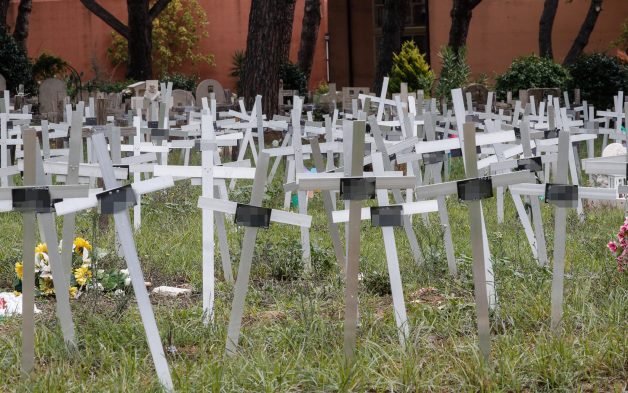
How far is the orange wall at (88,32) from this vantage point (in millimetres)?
37500

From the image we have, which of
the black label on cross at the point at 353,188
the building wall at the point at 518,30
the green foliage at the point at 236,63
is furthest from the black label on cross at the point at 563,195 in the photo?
the building wall at the point at 518,30

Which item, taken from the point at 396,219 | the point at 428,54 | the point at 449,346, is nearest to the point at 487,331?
the point at 449,346

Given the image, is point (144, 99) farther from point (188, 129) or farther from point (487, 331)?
point (487, 331)

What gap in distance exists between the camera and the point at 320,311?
6.46 m

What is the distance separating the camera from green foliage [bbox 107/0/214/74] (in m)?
38.1

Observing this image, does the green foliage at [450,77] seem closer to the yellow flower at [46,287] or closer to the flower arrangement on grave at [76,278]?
the flower arrangement on grave at [76,278]

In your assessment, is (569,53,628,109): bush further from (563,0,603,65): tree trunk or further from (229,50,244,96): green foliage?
(229,50,244,96): green foliage

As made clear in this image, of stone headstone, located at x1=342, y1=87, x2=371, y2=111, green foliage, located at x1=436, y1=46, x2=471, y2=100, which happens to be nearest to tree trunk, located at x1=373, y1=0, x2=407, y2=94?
stone headstone, located at x1=342, y1=87, x2=371, y2=111

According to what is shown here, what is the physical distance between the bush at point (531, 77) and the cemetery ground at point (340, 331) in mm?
14150

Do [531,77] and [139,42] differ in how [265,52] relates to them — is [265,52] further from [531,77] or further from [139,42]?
[139,42]

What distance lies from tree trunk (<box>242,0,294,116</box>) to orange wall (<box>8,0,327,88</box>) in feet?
Answer: 60.4

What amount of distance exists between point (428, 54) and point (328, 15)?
3955mm

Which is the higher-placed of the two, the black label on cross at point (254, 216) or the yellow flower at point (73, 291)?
the black label on cross at point (254, 216)

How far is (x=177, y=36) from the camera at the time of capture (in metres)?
38.3
